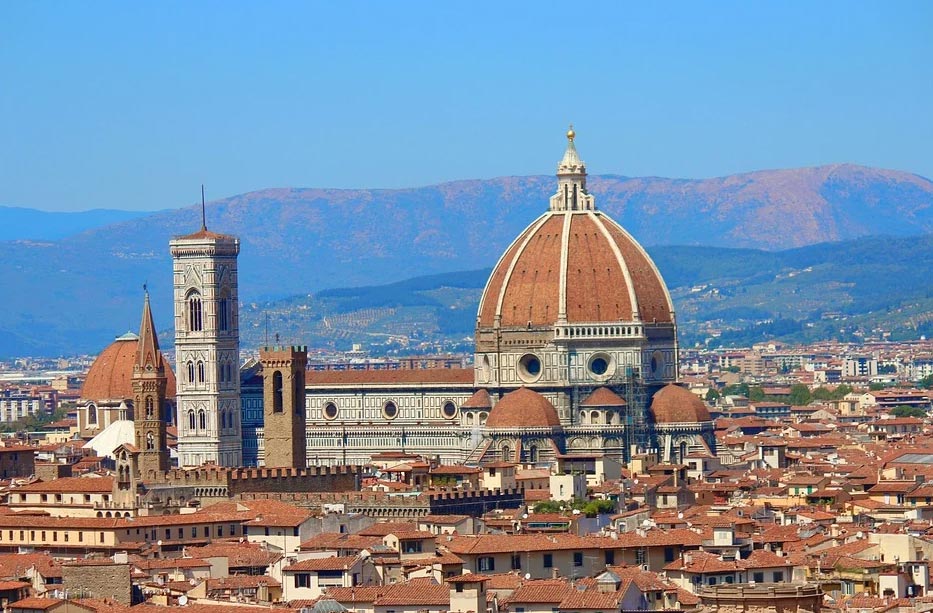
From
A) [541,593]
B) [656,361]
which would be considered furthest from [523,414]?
[541,593]

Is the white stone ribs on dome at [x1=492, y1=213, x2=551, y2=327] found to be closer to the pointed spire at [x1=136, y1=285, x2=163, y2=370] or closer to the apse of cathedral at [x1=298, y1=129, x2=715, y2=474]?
the apse of cathedral at [x1=298, y1=129, x2=715, y2=474]

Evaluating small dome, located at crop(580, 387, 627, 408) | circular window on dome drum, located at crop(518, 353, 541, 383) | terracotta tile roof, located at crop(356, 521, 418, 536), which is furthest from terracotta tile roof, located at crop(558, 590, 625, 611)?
circular window on dome drum, located at crop(518, 353, 541, 383)

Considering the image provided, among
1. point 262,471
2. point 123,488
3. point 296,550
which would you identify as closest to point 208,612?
point 296,550

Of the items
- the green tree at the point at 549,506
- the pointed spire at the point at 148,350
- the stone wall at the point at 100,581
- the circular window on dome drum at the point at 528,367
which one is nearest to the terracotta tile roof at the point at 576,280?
the circular window on dome drum at the point at 528,367

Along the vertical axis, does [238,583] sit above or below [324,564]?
below

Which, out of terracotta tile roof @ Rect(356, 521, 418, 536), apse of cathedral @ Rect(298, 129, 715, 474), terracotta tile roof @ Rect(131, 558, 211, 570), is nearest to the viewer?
terracotta tile roof @ Rect(131, 558, 211, 570)

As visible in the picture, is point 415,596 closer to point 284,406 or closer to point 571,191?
point 284,406

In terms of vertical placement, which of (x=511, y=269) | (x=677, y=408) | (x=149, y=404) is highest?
(x=511, y=269)
